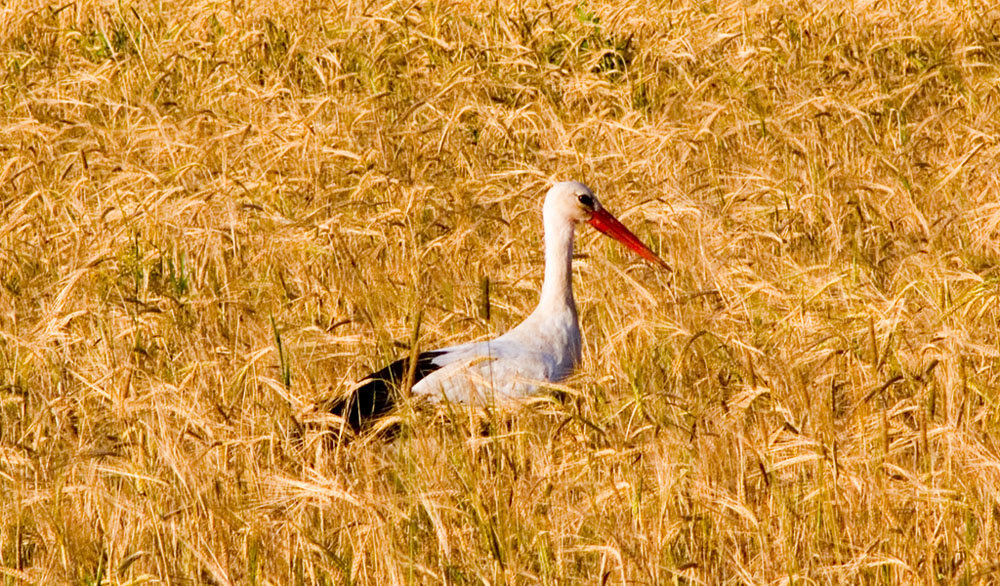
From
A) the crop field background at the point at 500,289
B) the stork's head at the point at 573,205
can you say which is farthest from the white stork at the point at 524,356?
the crop field background at the point at 500,289

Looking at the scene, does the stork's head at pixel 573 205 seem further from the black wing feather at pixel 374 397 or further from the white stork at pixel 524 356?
the black wing feather at pixel 374 397

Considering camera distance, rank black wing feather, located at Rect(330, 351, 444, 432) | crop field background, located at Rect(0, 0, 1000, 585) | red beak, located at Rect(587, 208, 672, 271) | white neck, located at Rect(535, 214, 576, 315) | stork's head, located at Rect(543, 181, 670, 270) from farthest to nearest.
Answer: red beak, located at Rect(587, 208, 672, 271)
stork's head, located at Rect(543, 181, 670, 270)
white neck, located at Rect(535, 214, 576, 315)
black wing feather, located at Rect(330, 351, 444, 432)
crop field background, located at Rect(0, 0, 1000, 585)

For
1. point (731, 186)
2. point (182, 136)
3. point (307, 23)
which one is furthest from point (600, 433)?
point (307, 23)

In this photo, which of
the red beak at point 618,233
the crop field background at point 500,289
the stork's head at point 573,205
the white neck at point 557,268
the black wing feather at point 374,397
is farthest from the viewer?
the red beak at point 618,233

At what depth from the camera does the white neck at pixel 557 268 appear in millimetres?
5496

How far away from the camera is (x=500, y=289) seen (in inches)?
247

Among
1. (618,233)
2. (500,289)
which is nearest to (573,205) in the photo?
(618,233)

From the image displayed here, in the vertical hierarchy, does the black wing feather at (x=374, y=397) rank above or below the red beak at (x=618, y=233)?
below

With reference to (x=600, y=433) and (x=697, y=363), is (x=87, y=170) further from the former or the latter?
(x=600, y=433)

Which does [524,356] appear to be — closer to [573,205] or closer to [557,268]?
[557,268]

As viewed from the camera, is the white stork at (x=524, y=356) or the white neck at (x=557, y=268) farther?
the white neck at (x=557, y=268)

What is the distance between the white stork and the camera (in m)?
4.77

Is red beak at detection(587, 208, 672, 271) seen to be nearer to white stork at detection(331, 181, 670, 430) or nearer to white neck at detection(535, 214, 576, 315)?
white stork at detection(331, 181, 670, 430)

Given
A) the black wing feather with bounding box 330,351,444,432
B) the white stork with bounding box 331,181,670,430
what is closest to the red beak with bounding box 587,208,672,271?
A: the white stork with bounding box 331,181,670,430
